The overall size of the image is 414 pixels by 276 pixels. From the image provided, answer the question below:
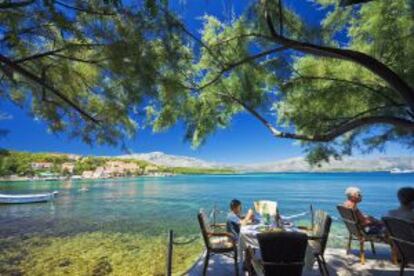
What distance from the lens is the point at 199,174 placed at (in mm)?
161375

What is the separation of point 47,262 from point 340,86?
7629 millimetres

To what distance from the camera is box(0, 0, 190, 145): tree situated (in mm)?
3076

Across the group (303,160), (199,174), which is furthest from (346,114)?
(199,174)

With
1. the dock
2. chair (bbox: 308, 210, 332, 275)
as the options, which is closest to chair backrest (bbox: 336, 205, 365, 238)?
the dock

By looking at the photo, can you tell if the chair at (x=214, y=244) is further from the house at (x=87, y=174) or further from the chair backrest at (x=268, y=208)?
the house at (x=87, y=174)

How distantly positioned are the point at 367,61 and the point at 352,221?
271 centimetres

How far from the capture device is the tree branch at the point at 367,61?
12.2 feet

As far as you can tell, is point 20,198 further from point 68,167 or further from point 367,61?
point 68,167

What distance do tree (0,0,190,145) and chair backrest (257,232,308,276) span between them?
188 centimetres

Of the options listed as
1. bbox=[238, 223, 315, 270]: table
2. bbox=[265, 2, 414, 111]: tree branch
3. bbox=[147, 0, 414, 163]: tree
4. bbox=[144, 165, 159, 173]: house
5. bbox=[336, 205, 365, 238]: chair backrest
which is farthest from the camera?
bbox=[144, 165, 159, 173]: house

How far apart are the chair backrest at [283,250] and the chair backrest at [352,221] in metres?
2.25

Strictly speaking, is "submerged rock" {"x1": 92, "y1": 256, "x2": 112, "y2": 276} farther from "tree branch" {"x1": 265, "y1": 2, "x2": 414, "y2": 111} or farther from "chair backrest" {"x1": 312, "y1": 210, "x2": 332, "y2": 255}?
"tree branch" {"x1": 265, "y1": 2, "x2": 414, "y2": 111}

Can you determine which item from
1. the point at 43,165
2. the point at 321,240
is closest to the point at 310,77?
the point at 321,240

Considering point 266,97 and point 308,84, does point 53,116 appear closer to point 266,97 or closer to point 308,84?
point 266,97
